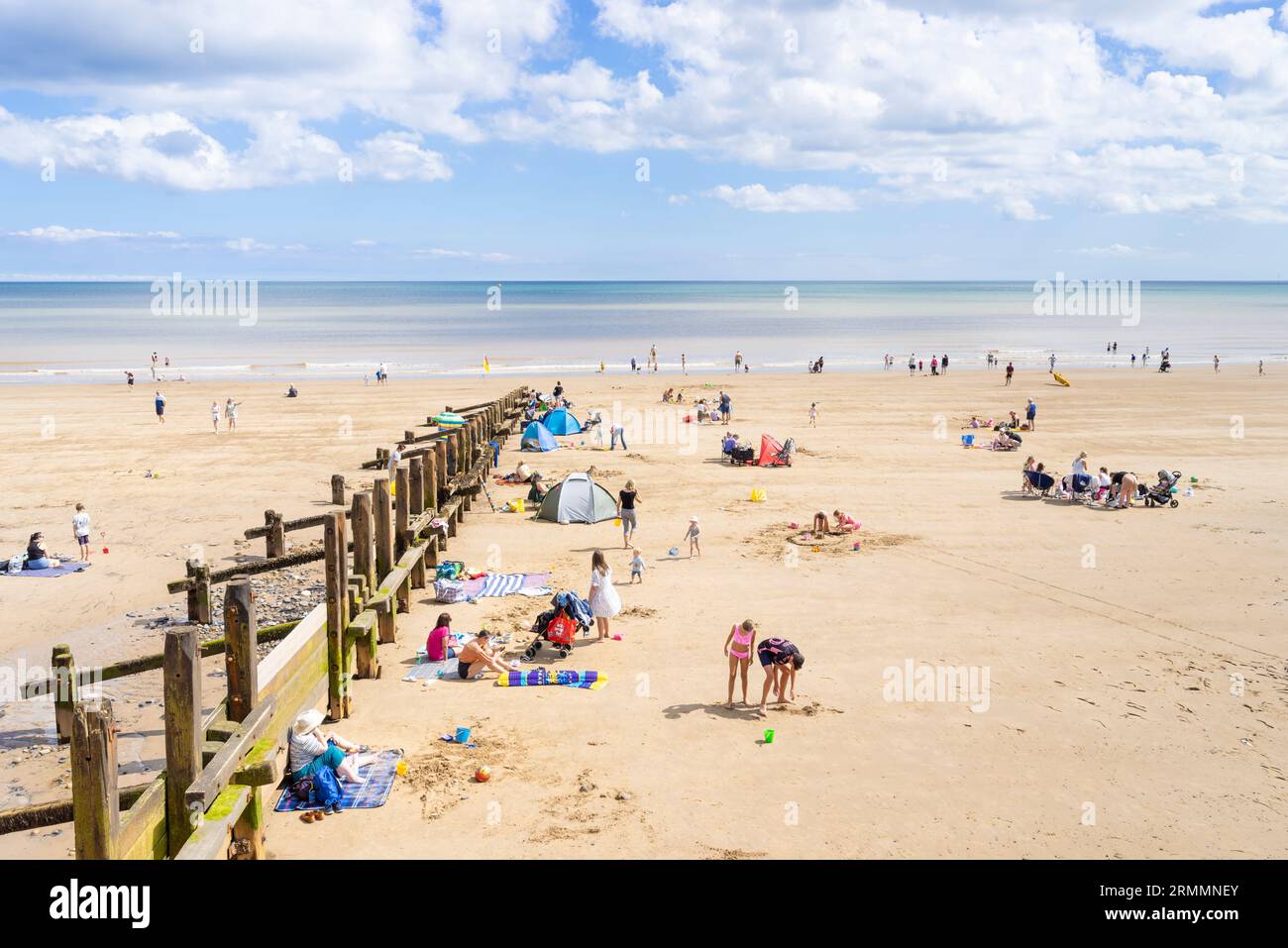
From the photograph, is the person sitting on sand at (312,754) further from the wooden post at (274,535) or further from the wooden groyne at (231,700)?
the wooden post at (274,535)

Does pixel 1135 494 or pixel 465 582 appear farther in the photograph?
pixel 1135 494

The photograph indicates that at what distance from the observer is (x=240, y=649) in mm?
8383

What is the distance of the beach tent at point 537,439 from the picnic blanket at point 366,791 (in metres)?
20.9

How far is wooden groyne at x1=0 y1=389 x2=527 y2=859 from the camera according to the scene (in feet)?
A: 19.9

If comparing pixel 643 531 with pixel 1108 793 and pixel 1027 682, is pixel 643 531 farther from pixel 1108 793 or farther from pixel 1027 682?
pixel 1108 793

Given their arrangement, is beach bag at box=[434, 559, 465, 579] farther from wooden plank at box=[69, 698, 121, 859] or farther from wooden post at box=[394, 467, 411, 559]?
wooden plank at box=[69, 698, 121, 859]

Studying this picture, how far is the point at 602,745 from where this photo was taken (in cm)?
1055

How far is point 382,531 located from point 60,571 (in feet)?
23.8

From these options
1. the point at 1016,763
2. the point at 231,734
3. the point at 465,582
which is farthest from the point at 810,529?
the point at 231,734

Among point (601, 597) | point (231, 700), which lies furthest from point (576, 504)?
point (231, 700)

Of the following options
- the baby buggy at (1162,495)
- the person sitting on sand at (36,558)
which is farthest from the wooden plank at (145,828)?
the baby buggy at (1162,495)

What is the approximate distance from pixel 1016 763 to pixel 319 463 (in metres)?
22.4

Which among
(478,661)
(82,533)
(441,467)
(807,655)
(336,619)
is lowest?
(807,655)

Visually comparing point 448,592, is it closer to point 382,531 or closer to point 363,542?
point 382,531
